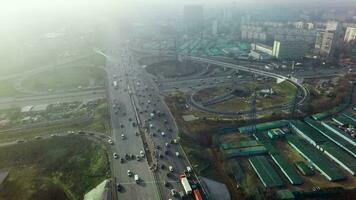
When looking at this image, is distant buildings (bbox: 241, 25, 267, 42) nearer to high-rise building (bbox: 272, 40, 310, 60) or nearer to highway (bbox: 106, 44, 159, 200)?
high-rise building (bbox: 272, 40, 310, 60)

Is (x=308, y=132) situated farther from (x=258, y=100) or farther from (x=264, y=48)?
(x=264, y=48)

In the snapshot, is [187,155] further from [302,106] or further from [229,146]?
[302,106]

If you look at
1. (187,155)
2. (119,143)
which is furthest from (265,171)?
(119,143)

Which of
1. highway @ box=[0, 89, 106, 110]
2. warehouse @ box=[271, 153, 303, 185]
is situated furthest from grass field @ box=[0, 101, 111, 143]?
warehouse @ box=[271, 153, 303, 185]

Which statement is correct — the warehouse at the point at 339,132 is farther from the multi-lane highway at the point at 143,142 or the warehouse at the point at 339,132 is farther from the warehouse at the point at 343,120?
the multi-lane highway at the point at 143,142

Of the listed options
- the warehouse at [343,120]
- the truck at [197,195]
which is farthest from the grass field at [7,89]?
the warehouse at [343,120]

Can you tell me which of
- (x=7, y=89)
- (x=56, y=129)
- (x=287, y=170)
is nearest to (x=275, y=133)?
(x=287, y=170)
